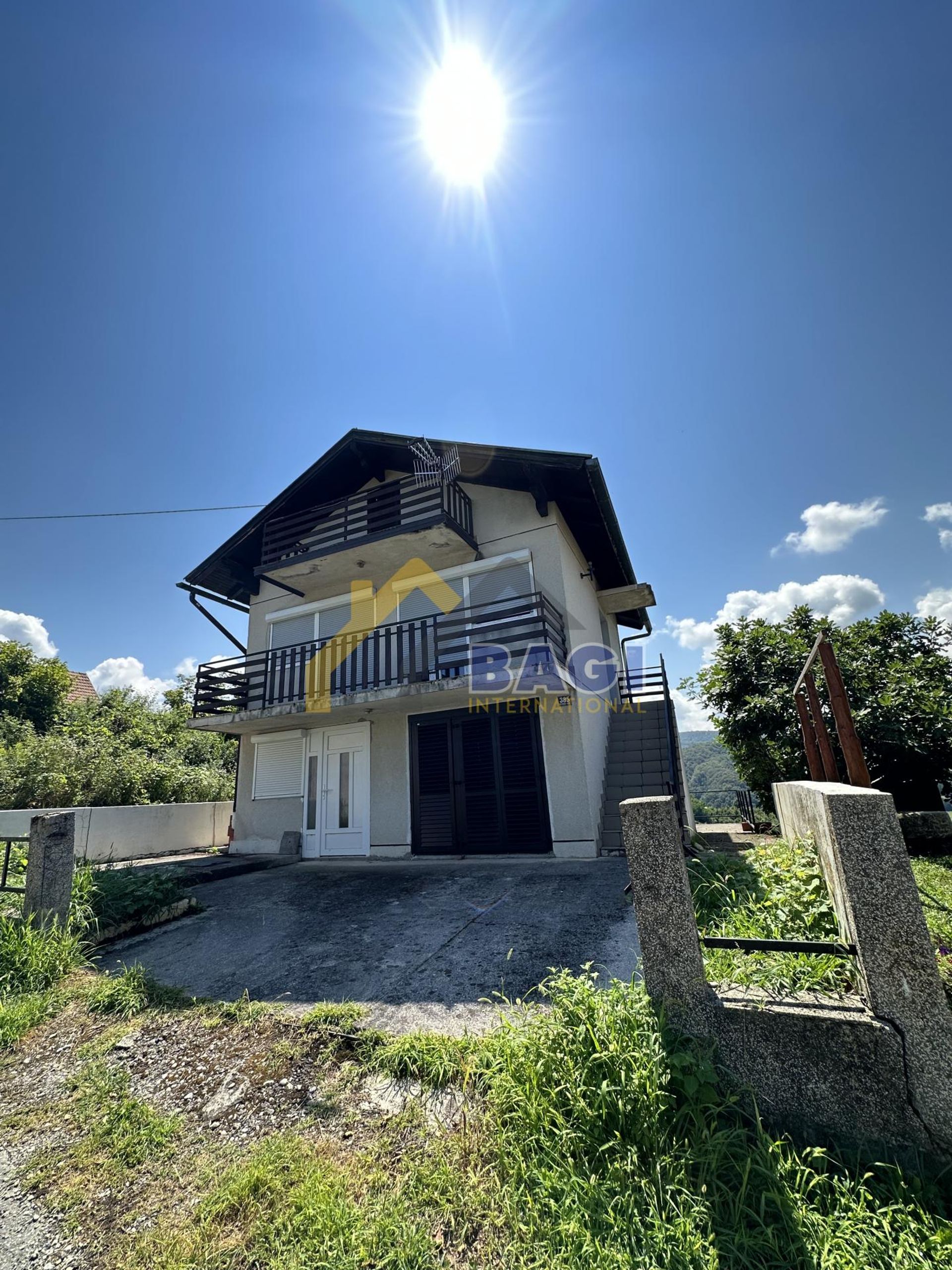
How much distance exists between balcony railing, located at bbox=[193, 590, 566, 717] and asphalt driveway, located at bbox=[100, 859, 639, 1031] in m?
3.24

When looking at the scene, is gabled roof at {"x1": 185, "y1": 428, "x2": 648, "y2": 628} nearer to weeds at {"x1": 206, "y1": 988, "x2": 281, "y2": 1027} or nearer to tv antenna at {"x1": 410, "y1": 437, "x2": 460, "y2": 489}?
tv antenna at {"x1": 410, "y1": 437, "x2": 460, "y2": 489}

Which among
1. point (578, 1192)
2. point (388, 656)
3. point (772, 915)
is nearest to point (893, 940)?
point (772, 915)

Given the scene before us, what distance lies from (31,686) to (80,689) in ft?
13.4

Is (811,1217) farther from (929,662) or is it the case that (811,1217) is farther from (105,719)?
(105,719)

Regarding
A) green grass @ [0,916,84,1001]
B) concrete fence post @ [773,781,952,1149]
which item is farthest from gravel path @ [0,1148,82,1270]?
concrete fence post @ [773,781,952,1149]

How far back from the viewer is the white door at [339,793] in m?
9.50

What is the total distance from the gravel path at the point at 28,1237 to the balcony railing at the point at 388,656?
6467 mm

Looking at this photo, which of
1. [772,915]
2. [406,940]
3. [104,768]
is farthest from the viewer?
[104,768]

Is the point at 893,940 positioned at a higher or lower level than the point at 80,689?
lower

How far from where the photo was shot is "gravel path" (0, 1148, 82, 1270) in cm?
187

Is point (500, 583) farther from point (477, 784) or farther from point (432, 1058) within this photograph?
point (432, 1058)

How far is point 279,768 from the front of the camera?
10.5 meters

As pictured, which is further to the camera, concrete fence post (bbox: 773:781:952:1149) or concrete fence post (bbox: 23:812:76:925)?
concrete fence post (bbox: 23:812:76:925)

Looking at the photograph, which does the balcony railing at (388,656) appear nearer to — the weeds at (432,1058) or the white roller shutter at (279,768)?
the white roller shutter at (279,768)
